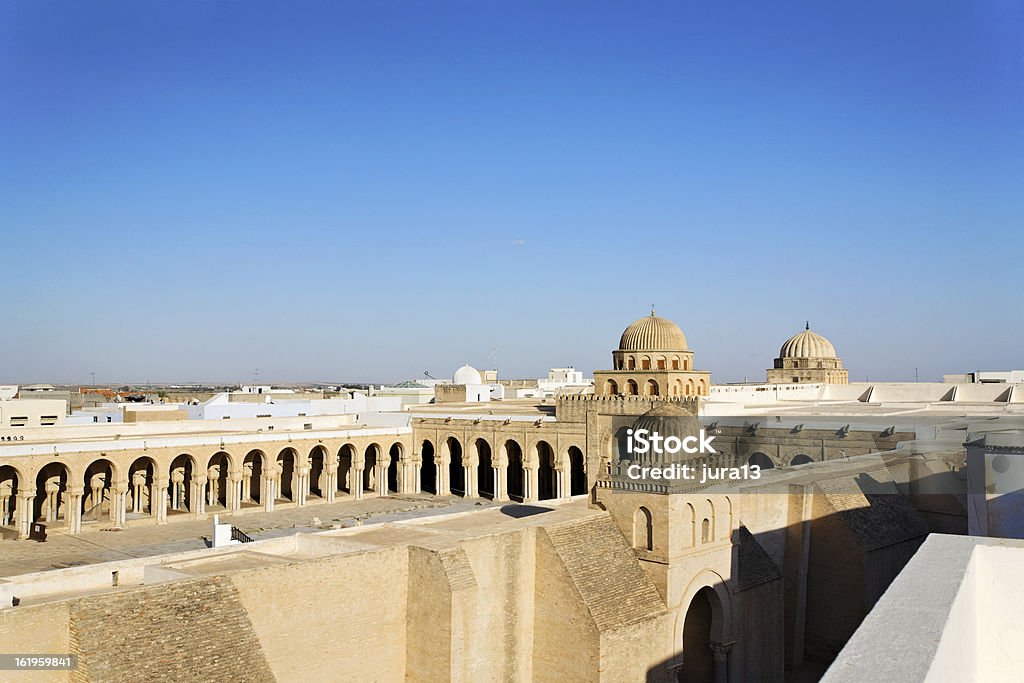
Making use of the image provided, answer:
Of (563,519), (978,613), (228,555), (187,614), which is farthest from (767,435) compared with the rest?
(978,613)

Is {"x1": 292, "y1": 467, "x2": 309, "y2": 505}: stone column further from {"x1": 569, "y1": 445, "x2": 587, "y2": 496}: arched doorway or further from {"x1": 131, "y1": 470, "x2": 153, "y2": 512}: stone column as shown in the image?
{"x1": 569, "y1": 445, "x2": 587, "y2": 496}: arched doorway

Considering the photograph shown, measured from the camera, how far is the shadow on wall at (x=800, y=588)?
19.8 metres

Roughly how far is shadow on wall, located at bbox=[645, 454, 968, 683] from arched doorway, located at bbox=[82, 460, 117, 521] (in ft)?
73.3

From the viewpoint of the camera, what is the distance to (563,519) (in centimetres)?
1870

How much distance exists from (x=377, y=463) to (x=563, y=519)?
2219cm

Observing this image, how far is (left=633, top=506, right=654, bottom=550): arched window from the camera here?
61.7ft

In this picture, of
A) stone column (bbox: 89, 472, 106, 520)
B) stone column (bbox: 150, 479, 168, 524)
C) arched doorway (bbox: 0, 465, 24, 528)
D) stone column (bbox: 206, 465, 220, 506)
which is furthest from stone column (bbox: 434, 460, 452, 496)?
arched doorway (bbox: 0, 465, 24, 528)

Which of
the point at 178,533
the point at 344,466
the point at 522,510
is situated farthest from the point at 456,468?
the point at 522,510

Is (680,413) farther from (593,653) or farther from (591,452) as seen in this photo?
(591,452)

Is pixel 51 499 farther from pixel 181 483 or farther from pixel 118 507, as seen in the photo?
pixel 181 483

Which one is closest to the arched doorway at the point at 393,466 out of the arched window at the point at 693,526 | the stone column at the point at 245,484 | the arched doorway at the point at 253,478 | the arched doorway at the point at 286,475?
the arched doorway at the point at 286,475

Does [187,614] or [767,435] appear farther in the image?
[767,435]

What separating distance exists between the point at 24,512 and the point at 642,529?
65.1 ft

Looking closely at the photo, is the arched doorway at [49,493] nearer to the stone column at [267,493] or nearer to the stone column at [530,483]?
the stone column at [267,493]
